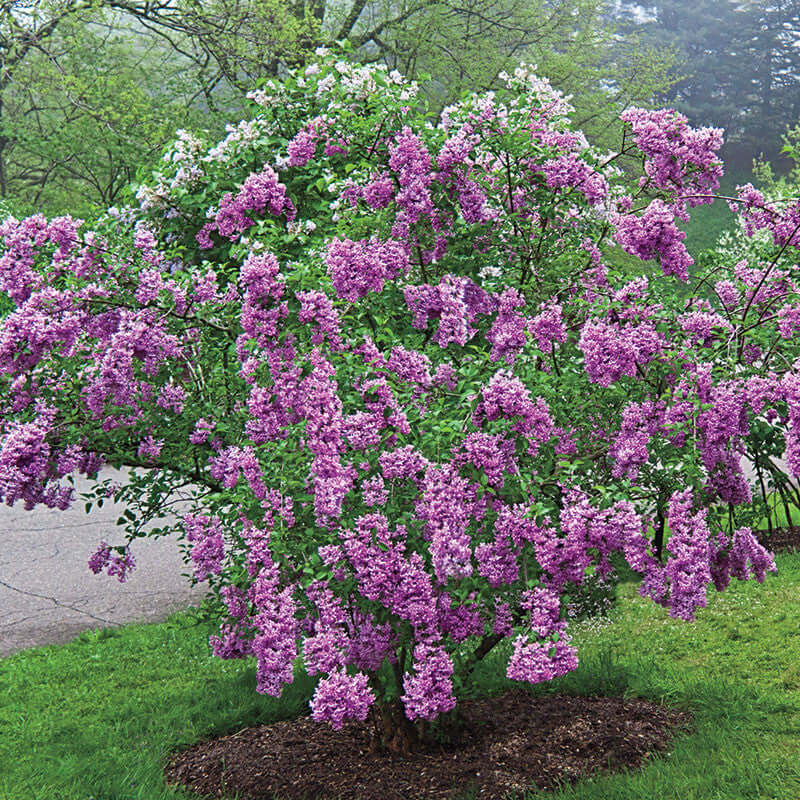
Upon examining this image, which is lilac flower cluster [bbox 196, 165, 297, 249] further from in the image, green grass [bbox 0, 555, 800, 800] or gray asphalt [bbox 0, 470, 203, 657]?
gray asphalt [bbox 0, 470, 203, 657]

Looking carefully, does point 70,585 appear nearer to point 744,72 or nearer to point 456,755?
point 456,755

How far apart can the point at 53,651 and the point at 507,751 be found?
185 inches

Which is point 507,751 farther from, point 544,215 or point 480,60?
point 480,60

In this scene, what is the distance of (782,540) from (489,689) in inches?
260

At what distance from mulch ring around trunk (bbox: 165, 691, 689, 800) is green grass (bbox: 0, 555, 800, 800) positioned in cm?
18

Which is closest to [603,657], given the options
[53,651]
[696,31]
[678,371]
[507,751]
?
[507,751]

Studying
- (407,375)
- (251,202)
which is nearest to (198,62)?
(251,202)

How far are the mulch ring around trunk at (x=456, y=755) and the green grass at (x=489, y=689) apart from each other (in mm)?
180

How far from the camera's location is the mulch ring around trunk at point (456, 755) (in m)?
4.54

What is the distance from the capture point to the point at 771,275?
472 centimetres

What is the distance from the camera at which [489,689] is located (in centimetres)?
585

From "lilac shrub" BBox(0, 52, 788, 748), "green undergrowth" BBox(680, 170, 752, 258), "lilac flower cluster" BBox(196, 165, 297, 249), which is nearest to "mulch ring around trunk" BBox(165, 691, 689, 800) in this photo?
"lilac shrub" BBox(0, 52, 788, 748)

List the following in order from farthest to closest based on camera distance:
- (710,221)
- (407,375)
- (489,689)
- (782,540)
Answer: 1. (710,221)
2. (782,540)
3. (489,689)
4. (407,375)

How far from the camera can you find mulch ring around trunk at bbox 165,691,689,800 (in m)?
4.54
